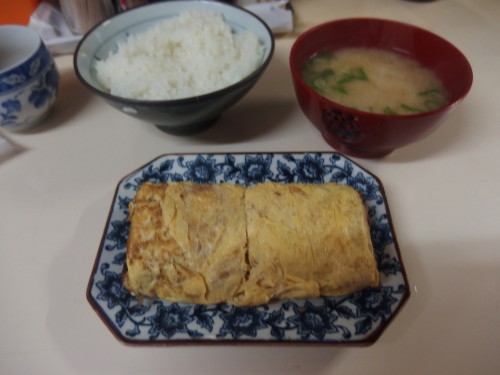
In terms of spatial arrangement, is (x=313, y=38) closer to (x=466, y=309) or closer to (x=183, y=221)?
(x=183, y=221)

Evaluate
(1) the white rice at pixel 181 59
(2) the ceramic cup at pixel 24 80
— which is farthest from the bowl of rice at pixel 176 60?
(2) the ceramic cup at pixel 24 80

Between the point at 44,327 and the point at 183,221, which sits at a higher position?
the point at 183,221

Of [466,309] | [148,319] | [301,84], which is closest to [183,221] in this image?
[148,319]

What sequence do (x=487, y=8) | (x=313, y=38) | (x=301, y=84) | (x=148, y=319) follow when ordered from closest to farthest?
(x=148, y=319) → (x=301, y=84) → (x=313, y=38) → (x=487, y=8)

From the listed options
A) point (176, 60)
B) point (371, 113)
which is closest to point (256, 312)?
point (371, 113)

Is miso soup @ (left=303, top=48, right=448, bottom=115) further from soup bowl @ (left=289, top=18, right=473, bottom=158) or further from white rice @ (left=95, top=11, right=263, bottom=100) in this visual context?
white rice @ (left=95, top=11, right=263, bottom=100)

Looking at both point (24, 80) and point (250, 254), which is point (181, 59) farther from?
point (250, 254)
